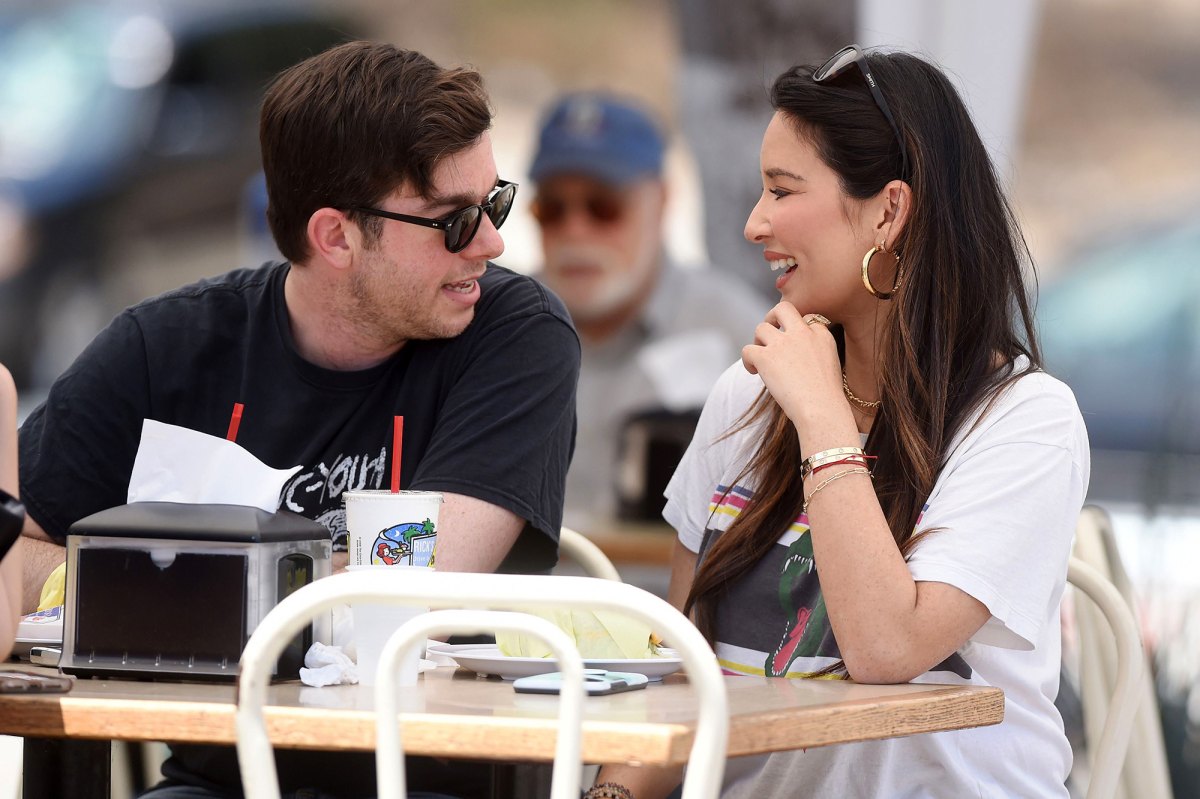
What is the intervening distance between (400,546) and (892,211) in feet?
2.80

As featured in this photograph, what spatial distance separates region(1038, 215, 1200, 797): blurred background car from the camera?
308cm

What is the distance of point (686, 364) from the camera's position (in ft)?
13.4

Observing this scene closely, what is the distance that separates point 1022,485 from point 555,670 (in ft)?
2.03

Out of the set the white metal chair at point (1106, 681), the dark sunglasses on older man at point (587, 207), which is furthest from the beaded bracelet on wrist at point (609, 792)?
the dark sunglasses on older man at point (587, 207)

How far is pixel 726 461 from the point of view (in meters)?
2.16

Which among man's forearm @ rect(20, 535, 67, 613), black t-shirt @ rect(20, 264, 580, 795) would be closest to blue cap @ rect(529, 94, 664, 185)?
black t-shirt @ rect(20, 264, 580, 795)

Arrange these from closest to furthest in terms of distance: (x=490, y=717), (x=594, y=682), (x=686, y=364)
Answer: (x=490, y=717), (x=594, y=682), (x=686, y=364)

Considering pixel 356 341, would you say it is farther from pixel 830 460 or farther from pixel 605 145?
pixel 605 145

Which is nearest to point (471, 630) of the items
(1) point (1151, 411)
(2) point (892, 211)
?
(2) point (892, 211)

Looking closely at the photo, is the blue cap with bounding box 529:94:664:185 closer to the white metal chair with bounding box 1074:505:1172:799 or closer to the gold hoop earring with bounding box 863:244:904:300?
the white metal chair with bounding box 1074:505:1172:799

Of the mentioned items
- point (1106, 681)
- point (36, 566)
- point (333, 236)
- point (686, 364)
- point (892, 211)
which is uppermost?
point (892, 211)

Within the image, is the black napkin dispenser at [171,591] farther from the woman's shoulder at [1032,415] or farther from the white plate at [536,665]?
the woman's shoulder at [1032,415]

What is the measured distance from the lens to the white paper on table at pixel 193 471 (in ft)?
5.23

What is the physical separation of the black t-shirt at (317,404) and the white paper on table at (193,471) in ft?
1.41
